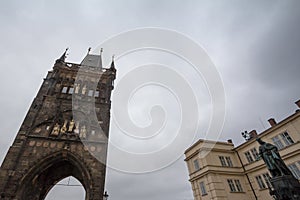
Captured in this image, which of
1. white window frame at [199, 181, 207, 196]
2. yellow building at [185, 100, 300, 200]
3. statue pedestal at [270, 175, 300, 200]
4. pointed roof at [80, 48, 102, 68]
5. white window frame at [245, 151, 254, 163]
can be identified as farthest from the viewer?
pointed roof at [80, 48, 102, 68]

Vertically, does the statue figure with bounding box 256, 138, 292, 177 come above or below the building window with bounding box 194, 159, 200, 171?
below

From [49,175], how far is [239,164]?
24.1 m

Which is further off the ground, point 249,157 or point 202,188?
point 249,157

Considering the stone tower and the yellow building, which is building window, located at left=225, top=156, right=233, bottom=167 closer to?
the yellow building

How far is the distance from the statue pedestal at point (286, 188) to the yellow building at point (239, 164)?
10.9m

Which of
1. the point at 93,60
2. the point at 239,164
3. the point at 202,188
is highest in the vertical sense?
the point at 93,60

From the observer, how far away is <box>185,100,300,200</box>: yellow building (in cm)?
1766

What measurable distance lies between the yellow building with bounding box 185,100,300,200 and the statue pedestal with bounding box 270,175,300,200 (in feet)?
35.9

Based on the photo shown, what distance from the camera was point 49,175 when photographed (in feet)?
58.6

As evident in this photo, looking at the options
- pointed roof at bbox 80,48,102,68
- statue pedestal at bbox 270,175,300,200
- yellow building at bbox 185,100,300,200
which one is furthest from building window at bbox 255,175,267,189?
pointed roof at bbox 80,48,102,68

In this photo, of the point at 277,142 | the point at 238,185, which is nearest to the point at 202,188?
the point at 238,185

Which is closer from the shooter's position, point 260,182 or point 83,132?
point 83,132

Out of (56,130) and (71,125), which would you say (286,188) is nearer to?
(71,125)

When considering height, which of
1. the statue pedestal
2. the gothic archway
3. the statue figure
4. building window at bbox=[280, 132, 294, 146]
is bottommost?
the statue pedestal
